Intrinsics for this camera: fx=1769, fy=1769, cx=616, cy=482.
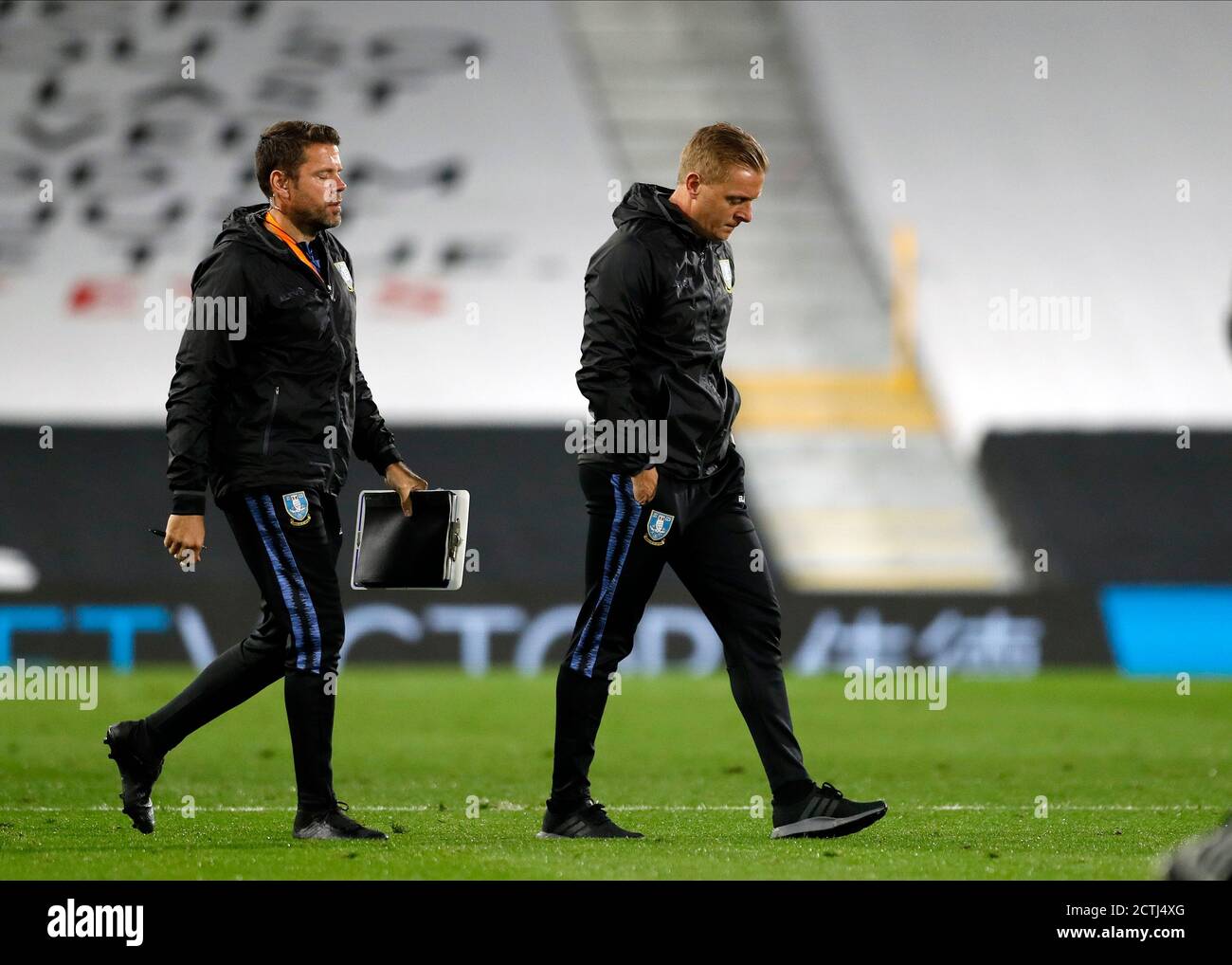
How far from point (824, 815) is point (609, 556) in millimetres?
893

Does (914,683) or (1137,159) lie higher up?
(1137,159)

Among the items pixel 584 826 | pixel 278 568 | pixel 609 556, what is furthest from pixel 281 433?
pixel 584 826

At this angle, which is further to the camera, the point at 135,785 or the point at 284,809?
the point at 284,809

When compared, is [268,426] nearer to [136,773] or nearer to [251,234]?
[251,234]

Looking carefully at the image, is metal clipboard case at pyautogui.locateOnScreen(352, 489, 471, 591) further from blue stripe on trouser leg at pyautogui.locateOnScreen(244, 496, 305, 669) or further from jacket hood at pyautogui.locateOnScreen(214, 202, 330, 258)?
jacket hood at pyautogui.locateOnScreen(214, 202, 330, 258)

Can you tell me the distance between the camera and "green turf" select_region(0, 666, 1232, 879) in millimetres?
4340

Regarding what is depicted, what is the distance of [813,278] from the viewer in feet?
57.7

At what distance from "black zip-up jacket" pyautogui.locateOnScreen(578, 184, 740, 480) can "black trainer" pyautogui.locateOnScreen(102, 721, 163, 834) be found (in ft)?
4.83

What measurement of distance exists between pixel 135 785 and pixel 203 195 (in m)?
13.1

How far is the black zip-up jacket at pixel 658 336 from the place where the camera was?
15.2 feet

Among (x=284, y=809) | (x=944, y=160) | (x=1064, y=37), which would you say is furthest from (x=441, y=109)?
(x=284, y=809)

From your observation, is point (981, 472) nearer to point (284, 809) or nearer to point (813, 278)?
point (813, 278)
